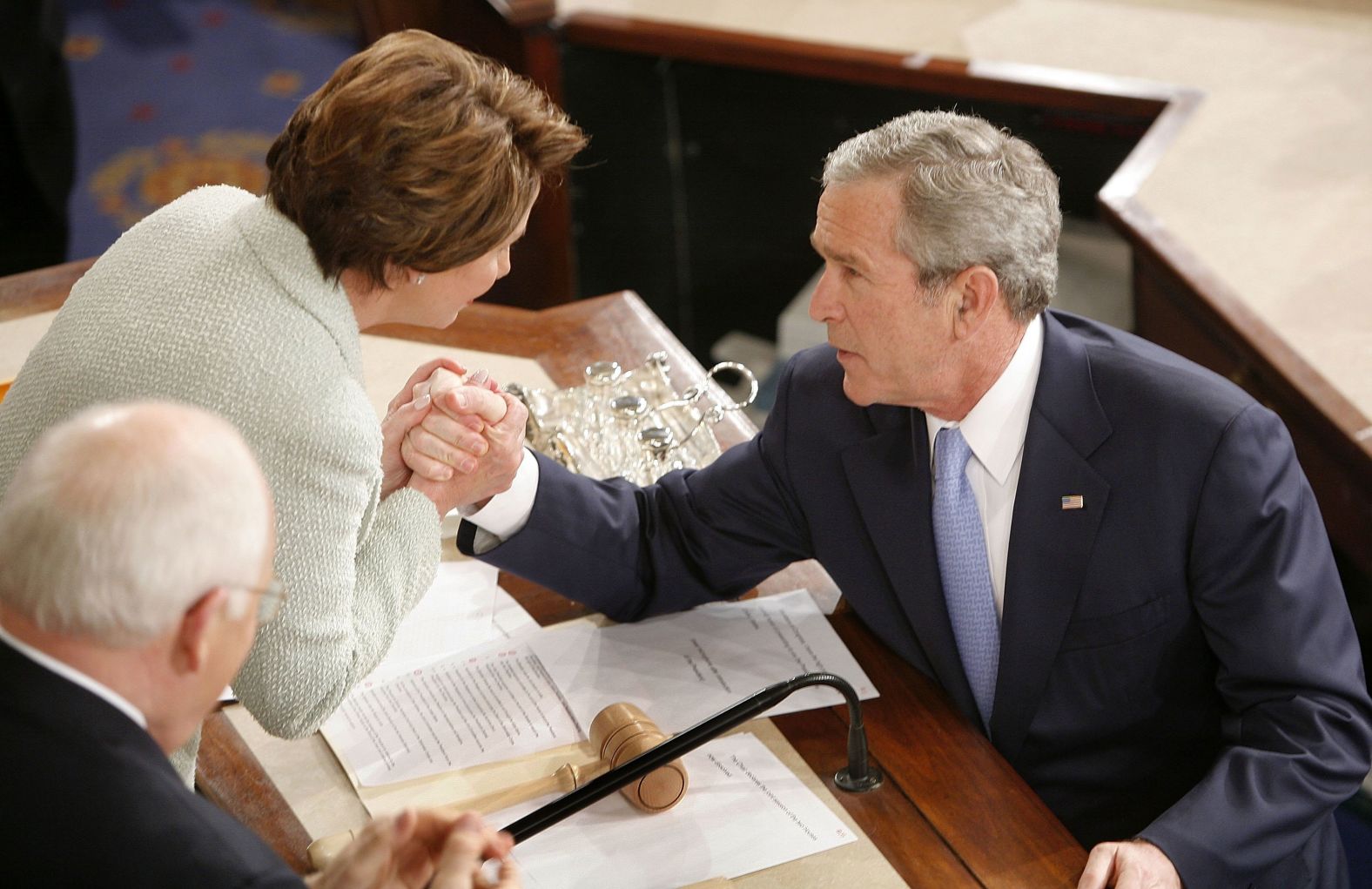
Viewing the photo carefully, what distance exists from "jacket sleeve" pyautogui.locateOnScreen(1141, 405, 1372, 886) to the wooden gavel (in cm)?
54

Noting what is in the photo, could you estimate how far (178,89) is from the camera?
5465mm

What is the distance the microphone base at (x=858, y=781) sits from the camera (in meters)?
1.64

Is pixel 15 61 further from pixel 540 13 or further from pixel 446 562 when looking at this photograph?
pixel 446 562

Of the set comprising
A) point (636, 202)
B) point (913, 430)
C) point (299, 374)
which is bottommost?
point (636, 202)

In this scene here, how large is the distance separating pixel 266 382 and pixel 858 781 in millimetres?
781

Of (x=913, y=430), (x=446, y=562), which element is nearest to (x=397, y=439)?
(x=446, y=562)

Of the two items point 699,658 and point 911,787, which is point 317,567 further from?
point 911,787

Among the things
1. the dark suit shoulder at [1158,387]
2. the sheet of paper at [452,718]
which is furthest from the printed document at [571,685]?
the dark suit shoulder at [1158,387]

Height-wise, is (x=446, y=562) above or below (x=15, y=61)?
below

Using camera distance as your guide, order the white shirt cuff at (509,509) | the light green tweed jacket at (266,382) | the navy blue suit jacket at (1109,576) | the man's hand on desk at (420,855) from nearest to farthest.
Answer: the man's hand on desk at (420,855) < the light green tweed jacket at (266,382) < the navy blue suit jacket at (1109,576) < the white shirt cuff at (509,509)

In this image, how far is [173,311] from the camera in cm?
146

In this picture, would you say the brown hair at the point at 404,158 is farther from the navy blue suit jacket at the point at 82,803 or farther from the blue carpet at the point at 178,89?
the blue carpet at the point at 178,89

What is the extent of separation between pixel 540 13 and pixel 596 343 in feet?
5.12

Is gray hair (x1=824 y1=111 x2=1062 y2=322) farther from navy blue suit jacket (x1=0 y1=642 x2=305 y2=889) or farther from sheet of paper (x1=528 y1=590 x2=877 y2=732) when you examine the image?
navy blue suit jacket (x1=0 y1=642 x2=305 y2=889)
